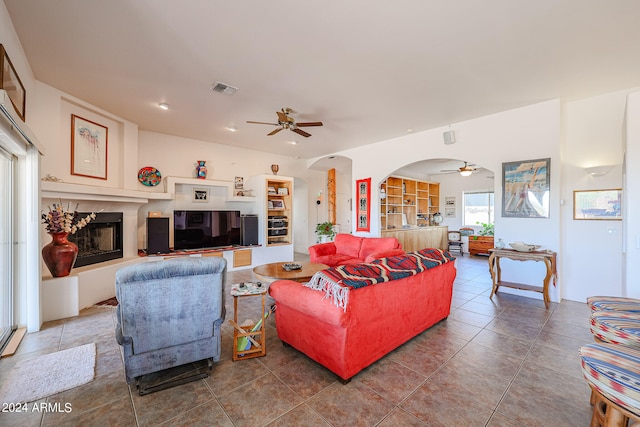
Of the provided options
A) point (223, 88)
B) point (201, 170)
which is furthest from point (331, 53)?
point (201, 170)

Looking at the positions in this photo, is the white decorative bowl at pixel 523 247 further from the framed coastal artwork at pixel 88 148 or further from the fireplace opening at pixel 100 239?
the framed coastal artwork at pixel 88 148

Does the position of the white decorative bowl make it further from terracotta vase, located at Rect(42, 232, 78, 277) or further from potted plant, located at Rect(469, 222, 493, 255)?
terracotta vase, located at Rect(42, 232, 78, 277)

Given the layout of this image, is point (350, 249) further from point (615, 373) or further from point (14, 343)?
point (14, 343)

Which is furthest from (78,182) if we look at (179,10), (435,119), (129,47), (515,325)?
(515,325)

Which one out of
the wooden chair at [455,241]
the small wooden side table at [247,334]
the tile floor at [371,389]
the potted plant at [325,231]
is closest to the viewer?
the tile floor at [371,389]

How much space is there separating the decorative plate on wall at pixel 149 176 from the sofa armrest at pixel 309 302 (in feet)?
13.7

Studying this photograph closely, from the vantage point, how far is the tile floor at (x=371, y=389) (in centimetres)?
170

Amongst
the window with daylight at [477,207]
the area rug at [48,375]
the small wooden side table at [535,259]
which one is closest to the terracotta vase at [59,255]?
the area rug at [48,375]

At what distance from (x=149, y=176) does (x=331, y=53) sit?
4.37 meters

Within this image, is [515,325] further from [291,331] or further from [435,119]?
[435,119]

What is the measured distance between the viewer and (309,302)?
209 centimetres

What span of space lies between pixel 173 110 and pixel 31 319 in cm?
317

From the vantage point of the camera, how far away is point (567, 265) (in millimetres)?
4039

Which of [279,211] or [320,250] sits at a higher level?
[279,211]
